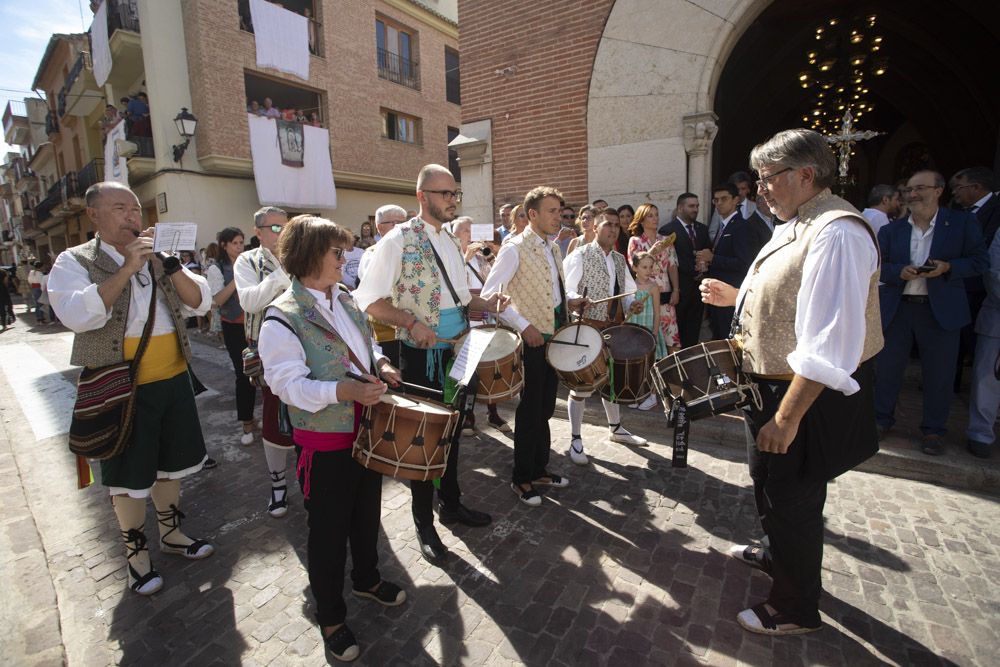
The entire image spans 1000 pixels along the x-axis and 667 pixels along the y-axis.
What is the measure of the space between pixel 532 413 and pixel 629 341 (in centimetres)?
101

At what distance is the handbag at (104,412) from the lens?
9.13 ft

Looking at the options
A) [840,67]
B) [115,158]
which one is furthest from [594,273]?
[115,158]

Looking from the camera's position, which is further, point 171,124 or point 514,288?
point 171,124

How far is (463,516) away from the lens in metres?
3.57

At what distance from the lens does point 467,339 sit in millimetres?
3068

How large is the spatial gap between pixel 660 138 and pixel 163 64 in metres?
14.7

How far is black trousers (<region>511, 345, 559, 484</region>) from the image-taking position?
3.85m

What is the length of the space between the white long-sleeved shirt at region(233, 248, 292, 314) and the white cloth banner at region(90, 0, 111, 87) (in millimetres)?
16714

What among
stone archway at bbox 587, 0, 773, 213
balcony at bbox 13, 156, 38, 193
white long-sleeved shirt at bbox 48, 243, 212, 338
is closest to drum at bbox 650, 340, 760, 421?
white long-sleeved shirt at bbox 48, 243, 212, 338

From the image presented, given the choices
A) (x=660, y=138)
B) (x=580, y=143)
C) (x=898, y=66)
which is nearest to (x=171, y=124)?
(x=580, y=143)

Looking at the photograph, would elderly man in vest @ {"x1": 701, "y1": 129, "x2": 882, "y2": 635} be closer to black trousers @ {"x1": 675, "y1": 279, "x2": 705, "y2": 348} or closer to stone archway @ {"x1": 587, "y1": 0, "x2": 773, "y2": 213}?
black trousers @ {"x1": 675, "y1": 279, "x2": 705, "y2": 348}

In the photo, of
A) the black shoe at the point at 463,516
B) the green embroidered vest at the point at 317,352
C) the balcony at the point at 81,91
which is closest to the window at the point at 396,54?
the balcony at the point at 81,91

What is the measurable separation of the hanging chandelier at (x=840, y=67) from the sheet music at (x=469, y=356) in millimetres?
10040

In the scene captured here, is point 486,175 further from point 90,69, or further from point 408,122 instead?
point 90,69
